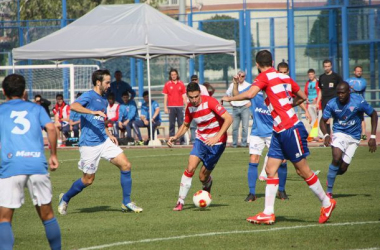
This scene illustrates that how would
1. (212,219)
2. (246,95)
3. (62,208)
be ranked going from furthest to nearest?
(62,208), (212,219), (246,95)

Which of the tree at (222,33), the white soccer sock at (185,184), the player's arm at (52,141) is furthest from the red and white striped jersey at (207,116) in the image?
the tree at (222,33)

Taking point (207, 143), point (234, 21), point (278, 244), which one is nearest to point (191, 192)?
point (207, 143)

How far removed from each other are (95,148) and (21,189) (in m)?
3.46

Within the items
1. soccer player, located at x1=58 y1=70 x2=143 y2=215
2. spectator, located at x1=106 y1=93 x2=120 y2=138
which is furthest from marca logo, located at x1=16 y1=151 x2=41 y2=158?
spectator, located at x1=106 y1=93 x2=120 y2=138

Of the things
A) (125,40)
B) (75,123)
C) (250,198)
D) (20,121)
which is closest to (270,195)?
(250,198)

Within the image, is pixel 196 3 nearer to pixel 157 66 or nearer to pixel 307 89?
pixel 157 66

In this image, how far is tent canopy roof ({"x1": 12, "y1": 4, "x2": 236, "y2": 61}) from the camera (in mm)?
21922

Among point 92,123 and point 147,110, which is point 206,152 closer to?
point 92,123

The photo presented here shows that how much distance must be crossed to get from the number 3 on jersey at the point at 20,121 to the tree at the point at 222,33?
69.5ft

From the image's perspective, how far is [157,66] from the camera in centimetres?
2962

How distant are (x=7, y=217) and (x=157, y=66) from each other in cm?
2312

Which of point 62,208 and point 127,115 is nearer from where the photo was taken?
point 62,208

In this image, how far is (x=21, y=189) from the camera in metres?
6.82

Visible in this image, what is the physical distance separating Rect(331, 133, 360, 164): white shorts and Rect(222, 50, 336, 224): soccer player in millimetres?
2407
